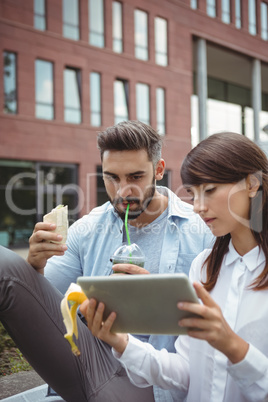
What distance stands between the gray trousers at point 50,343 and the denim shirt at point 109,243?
630 millimetres

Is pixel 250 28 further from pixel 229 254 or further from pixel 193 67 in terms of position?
pixel 229 254

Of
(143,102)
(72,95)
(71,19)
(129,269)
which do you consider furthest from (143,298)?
(143,102)

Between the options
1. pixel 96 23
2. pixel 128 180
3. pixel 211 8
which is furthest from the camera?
pixel 211 8

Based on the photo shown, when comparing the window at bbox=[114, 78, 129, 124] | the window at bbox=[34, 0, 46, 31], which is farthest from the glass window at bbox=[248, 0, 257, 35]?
the window at bbox=[34, 0, 46, 31]

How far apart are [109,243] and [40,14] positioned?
16085mm

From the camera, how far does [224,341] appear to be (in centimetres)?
146

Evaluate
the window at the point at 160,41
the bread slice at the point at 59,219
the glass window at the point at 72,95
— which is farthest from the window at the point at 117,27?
the bread slice at the point at 59,219

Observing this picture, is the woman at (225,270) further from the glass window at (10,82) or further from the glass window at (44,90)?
the glass window at (44,90)

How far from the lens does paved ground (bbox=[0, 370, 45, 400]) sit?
305 cm

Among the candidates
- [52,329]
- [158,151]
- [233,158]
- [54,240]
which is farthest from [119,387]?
[158,151]

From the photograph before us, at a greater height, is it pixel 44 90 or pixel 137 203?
pixel 44 90

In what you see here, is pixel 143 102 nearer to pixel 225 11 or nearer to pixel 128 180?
pixel 225 11

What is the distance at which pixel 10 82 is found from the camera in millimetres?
16047

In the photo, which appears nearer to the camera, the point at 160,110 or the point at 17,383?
the point at 17,383
